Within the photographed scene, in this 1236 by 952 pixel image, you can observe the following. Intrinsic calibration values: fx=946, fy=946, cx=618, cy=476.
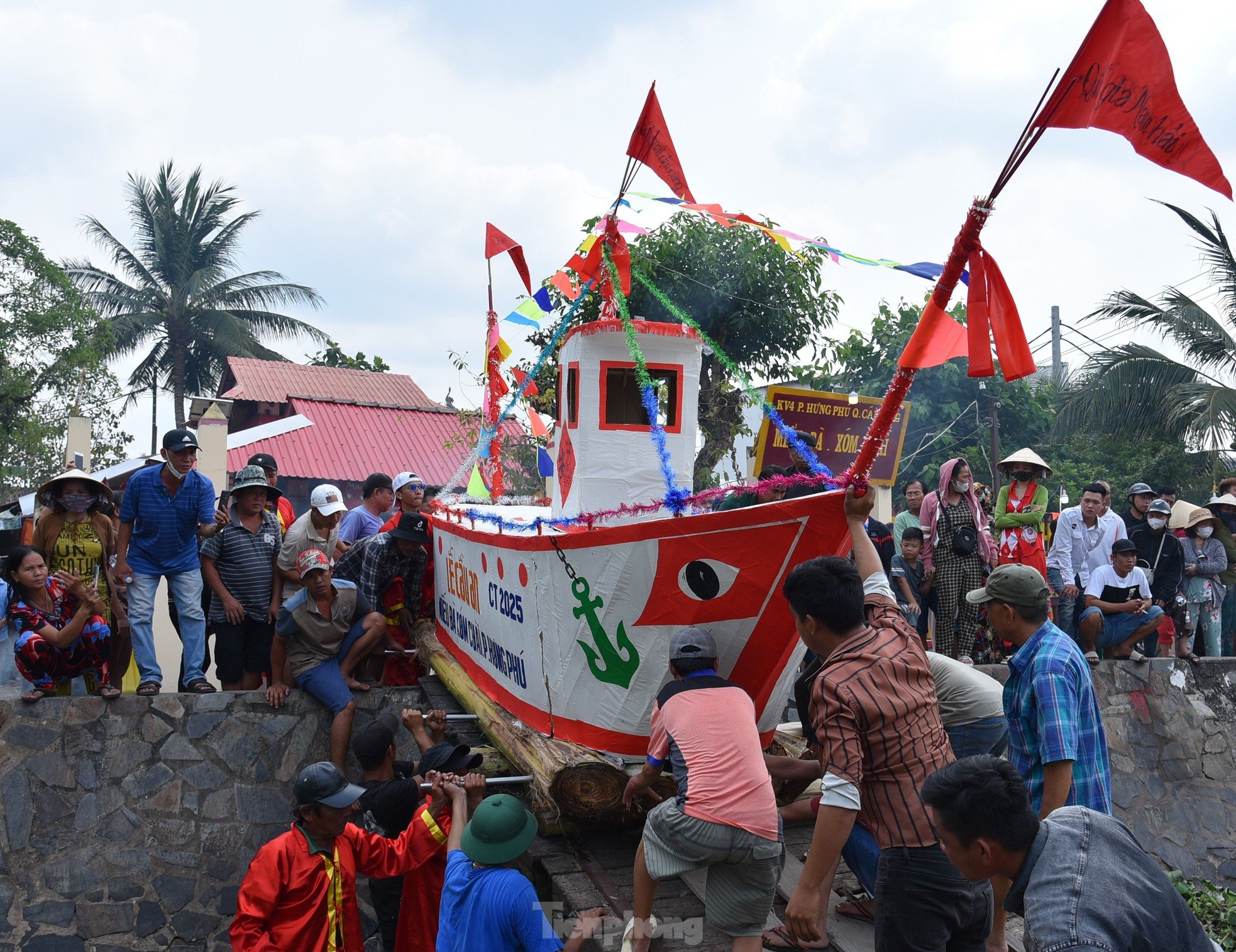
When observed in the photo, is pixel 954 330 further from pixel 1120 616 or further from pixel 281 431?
pixel 281 431

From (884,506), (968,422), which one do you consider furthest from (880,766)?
(968,422)

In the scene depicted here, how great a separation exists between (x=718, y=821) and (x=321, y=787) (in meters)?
1.68

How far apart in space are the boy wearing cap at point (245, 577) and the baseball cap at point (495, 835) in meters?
3.61

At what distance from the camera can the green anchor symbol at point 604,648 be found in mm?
4719

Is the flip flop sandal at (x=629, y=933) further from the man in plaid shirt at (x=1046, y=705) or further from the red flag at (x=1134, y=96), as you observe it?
the red flag at (x=1134, y=96)

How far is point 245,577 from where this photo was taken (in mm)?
6641

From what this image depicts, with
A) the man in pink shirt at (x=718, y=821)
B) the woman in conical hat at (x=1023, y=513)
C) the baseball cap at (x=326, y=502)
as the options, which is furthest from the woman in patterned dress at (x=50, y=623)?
the woman in conical hat at (x=1023, y=513)

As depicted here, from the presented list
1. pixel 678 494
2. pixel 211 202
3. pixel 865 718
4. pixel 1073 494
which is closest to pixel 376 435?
pixel 211 202

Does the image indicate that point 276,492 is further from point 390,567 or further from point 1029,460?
point 1029,460

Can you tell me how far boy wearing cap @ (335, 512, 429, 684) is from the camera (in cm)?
687

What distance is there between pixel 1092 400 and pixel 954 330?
13669mm

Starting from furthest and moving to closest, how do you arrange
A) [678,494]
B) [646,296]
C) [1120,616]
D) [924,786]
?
[646,296], [1120,616], [678,494], [924,786]

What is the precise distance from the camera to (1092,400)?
15.8 meters

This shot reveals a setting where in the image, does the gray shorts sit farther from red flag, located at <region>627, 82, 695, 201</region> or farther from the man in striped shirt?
red flag, located at <region>627, 82, 695, 201</region>
